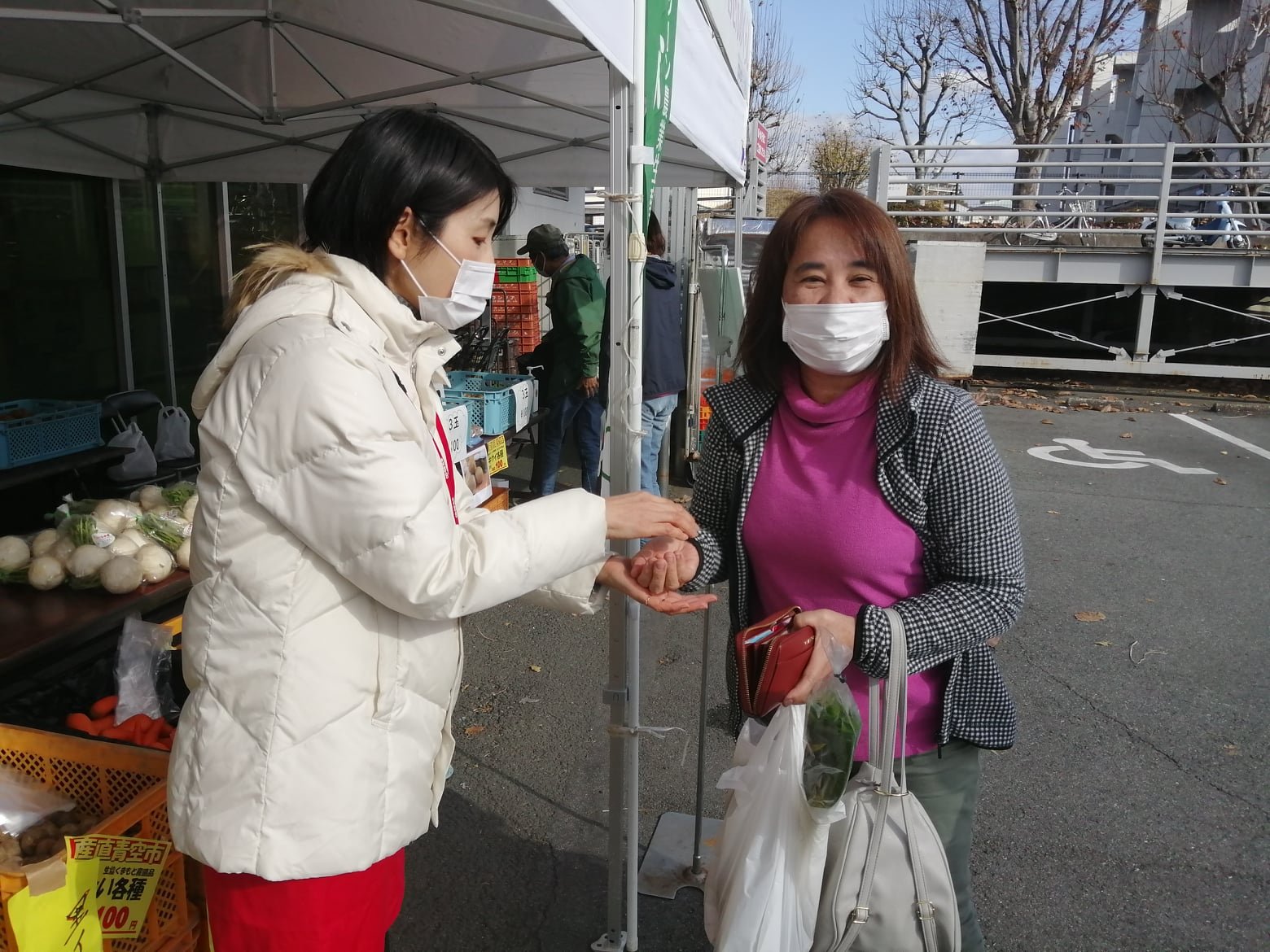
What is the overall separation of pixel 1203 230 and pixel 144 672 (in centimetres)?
1429

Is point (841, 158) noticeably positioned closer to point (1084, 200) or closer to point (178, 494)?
point (1084, 200)

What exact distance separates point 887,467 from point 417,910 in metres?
2.12

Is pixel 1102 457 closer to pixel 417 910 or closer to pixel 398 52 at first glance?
pixel 398 52

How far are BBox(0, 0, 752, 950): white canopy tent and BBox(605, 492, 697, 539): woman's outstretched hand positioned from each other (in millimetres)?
494

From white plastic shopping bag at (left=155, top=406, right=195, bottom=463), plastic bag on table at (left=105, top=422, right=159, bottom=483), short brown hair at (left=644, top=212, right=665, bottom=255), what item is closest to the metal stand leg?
plastic bag on table at (left=105, top=422, right=159, bottom=483)

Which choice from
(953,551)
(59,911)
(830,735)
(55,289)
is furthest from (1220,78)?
(59,911)

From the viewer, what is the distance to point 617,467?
2428 millimetres

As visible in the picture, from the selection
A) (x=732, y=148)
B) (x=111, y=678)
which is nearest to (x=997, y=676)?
(x=111, y=678)

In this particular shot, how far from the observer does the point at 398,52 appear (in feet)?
13.5

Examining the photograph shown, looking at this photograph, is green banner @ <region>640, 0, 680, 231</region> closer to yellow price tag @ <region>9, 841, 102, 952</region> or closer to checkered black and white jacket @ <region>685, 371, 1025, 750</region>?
checkered black and white jacket @ <region>685, 371, 1025, 750</region>

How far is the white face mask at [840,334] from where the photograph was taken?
1.84m

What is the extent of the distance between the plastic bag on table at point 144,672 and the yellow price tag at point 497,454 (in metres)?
2.42

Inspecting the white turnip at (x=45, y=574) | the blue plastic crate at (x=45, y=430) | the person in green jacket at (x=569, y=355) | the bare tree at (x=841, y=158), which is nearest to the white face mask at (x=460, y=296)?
the white turnip at (x=45, y=574)

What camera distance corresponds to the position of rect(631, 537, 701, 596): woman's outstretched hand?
202cm
